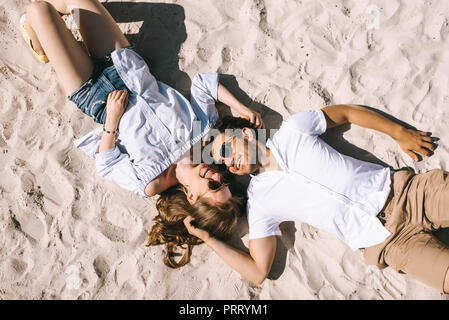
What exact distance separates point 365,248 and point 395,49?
185 centimetres

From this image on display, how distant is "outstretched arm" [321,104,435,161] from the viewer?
309 cm

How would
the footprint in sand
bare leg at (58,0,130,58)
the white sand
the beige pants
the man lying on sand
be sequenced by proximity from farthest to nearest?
the footprint in sand
bare leg at (58,0,130,58)
the white sand
the man lying on sand
the beige pants

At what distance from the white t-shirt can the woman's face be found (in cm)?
36

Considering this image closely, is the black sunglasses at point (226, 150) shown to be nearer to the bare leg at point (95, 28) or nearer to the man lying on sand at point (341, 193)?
the man lying on sand at point (341, 193)

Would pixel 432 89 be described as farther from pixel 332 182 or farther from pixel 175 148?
pixel 175 148

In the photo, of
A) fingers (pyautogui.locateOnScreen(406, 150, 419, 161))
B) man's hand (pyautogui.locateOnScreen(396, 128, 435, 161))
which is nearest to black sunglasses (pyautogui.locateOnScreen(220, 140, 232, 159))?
man's hand (pyautogui.locateOnScreen(396, 128, 435, 161))

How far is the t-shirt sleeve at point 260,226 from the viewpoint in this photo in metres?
3.16

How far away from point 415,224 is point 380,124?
2.89ft

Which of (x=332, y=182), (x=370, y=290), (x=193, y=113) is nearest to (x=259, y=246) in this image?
(x=332, y=182)

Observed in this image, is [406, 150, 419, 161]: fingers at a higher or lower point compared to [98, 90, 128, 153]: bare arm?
lower

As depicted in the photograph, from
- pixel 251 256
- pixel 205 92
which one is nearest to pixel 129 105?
pixel 205 92

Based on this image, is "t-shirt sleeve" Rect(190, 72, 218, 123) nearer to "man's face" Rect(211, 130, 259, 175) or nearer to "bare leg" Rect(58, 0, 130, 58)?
"man's face" Rect(211, 130, 259, 175)

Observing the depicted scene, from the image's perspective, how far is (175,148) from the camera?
330 cm

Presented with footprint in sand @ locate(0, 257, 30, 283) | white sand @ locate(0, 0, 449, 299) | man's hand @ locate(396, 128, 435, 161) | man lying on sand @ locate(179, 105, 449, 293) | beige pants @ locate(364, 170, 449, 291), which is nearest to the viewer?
beige pants @ locate(364, 170, 449, 291)
